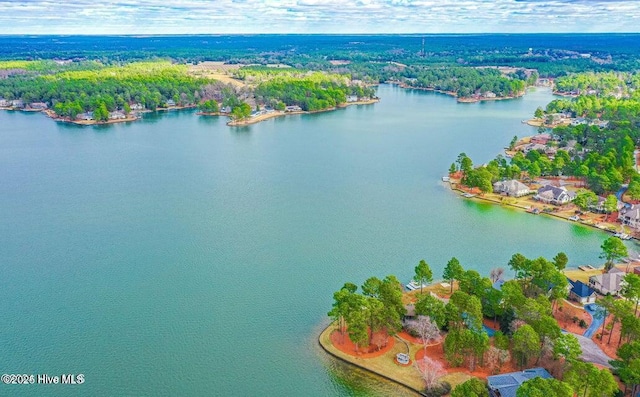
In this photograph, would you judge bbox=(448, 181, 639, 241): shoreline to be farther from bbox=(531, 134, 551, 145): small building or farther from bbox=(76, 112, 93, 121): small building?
bbox=(76, 112, 93, 121): small building

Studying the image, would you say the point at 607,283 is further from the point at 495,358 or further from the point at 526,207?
the point at 526,207

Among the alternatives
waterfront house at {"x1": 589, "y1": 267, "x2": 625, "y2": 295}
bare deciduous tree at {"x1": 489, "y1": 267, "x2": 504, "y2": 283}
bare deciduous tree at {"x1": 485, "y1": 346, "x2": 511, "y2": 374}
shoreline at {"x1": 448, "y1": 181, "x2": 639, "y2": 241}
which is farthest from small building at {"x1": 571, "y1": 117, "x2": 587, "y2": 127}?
bare deciduous tree at {"x1": 485, "y1": 346, "x2": 511, "y2": 374}

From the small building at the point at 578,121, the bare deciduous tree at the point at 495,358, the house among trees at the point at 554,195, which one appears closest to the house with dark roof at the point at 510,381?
the bare deciduous tree at the point at 495,358

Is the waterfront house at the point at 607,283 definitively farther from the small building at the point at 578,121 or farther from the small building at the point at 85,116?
the small building at the point at 85,116

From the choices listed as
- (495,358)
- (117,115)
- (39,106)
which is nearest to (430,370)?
(495,358)

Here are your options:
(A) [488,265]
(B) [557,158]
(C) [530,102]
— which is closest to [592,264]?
(A) [488,265]

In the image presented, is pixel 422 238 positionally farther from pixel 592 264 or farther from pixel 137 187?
pixel 137 187

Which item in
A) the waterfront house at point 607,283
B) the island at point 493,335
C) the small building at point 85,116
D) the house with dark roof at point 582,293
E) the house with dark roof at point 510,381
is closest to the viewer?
the house with dark roof at point 510,381
